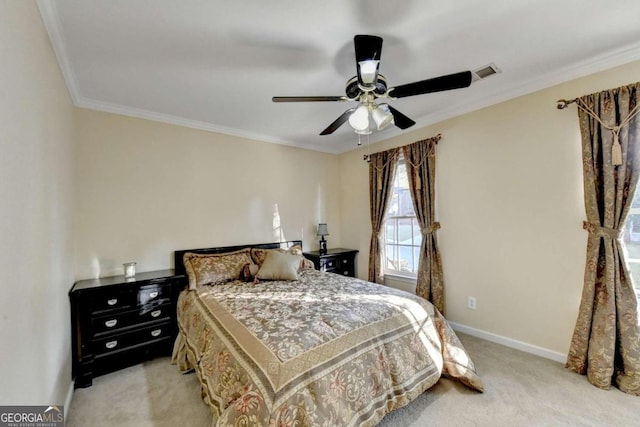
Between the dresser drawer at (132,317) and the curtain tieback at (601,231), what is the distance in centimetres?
394

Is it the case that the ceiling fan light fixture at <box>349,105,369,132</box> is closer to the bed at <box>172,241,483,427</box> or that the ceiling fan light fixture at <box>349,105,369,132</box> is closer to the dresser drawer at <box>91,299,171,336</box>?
the bed at <box>172,241,483,427</box>

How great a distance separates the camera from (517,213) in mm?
A: 2768

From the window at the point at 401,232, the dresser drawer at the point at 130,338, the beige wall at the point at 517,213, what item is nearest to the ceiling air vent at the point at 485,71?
the beige wall at the point at 517,213

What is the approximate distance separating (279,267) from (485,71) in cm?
276

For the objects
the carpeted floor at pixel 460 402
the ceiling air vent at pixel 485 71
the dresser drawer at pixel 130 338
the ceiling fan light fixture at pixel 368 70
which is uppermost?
the ceiling air vent at pixel 485 71

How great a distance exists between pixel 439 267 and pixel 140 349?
131 inches

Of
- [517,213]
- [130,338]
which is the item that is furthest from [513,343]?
[130,338]

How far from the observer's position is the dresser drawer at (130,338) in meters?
2.42

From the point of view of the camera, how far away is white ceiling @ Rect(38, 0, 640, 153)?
1679 millimetres

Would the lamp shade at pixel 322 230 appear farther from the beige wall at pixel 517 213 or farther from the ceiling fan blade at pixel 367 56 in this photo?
the ceiling fan blade at pixel 367 56

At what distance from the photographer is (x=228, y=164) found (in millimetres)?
3701

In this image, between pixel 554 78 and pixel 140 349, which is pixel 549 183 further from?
pixel 140 349

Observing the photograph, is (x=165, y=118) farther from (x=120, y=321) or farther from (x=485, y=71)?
(x=485, y=71)

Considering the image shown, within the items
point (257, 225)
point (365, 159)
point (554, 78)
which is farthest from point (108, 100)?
point (554, 78)
